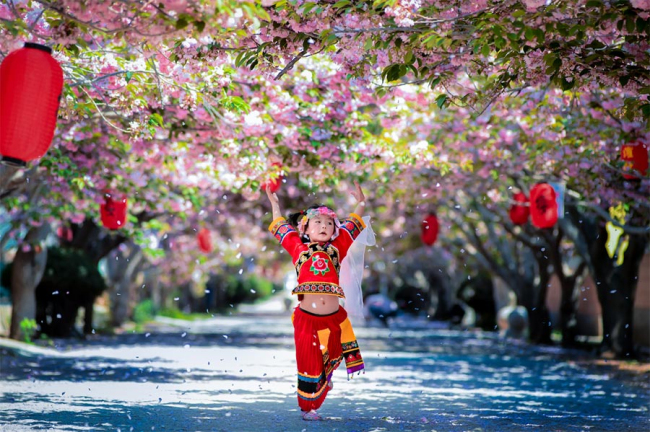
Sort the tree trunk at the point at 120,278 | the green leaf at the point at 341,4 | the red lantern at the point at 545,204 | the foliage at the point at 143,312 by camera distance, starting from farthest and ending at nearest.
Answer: the foliage at the point at 143,312 < the tree trunk at the point at 120,278 < the red lantern at the point at 545,204 < the green leaf at the point at 341,4

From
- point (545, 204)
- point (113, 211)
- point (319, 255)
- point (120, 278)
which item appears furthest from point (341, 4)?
point (120, 278)

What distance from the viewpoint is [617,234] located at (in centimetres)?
2291

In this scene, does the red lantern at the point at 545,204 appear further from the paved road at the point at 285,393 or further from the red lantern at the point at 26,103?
the red lantern at the point at 26,103

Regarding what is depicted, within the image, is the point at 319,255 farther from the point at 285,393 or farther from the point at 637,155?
the point at 637,155

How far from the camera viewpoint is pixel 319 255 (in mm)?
9469

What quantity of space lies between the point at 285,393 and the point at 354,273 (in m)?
3.06

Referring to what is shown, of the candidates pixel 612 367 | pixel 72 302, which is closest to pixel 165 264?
pixel 72 302

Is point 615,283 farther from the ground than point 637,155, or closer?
closer

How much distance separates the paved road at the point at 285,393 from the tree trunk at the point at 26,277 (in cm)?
126

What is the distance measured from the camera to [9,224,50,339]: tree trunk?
22.2m

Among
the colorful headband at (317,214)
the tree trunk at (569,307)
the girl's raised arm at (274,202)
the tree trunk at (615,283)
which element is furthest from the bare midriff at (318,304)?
the tree trunk at (569,307)

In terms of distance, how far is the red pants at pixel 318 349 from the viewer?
9305 millimetres

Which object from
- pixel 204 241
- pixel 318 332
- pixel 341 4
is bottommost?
pixel 318 332

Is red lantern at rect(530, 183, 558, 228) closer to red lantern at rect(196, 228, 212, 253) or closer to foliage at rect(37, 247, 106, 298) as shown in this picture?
red lantern at rect(196, 228, 212, 253)
